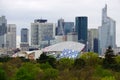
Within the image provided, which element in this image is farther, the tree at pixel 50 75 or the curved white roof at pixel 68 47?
the curved white roof at pixel 68 47

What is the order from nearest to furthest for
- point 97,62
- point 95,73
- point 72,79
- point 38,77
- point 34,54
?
point 72,79 → point 38,77 → point 95,73 → point 97,62 → point 34,54

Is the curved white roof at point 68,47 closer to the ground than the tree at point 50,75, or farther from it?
farther from it

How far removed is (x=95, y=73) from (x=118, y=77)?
13.8 feet

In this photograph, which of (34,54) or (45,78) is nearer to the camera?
(45,78)

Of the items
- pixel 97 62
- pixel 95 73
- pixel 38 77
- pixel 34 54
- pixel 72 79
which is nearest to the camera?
pixel 72 79

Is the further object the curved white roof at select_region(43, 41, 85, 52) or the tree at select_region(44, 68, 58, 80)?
the curved white roof at select_region(43, 41, 85, 52)

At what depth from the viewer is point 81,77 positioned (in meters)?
52.7

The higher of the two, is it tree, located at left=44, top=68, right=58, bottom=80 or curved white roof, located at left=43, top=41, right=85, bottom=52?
curved white roof, located at left=43, top=41, right=85, bottom=52

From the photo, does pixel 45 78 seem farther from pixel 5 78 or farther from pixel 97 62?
pixel 97 62

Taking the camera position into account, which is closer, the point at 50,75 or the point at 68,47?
the point at 50,75

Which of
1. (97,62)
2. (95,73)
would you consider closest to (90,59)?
(97,62)

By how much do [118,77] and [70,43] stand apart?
9139 centimetres

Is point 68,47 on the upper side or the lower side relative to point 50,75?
upper

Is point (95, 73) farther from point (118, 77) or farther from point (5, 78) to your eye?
point (5, 78)
